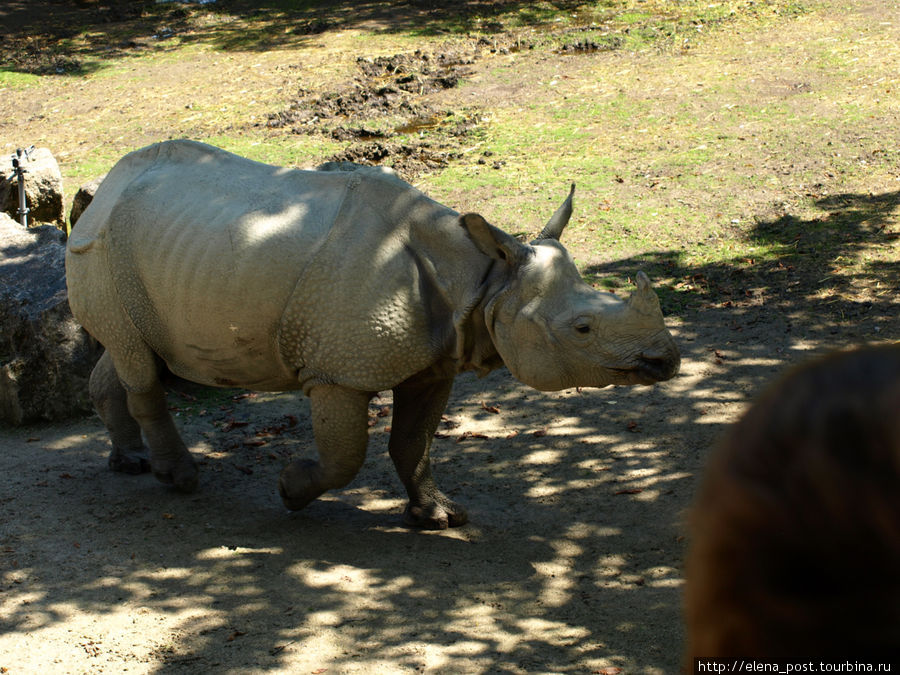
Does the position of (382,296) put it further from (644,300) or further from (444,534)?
(444,534)

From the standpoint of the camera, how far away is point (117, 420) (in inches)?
256

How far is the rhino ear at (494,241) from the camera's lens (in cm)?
498

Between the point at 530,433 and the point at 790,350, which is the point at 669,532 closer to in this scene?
the point at 530,433

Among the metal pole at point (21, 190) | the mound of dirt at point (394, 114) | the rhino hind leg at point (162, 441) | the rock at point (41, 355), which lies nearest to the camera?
the rhino hind leg at point (162, 441)

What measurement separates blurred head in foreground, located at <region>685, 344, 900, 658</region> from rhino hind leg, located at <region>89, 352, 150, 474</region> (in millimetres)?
5652

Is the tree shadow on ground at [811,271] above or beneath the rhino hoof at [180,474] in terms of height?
above

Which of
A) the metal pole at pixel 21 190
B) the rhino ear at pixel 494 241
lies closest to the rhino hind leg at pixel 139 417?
the rhino ear at pixel 494 241

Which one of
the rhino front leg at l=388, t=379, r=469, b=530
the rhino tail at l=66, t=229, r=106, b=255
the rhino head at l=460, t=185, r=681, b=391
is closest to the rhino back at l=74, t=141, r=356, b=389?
the rhino tail at l=66, t=229, r=106, b=255

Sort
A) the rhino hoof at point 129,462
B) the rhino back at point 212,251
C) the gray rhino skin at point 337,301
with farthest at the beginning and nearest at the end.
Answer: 1. the rhino hoof at point 129,462
2. the rhino back at point 212,251
3. the gray rhino skin at point 337,301

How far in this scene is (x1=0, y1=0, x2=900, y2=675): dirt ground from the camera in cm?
455

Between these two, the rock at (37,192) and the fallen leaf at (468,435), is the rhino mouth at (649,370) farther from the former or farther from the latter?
the rock at (37,192)

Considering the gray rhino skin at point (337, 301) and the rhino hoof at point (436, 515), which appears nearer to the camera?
the gray rhino skin at point (337, 301)

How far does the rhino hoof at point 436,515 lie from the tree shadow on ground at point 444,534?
78 millimetres

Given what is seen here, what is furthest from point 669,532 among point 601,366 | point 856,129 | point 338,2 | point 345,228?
point 338,2
